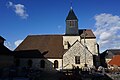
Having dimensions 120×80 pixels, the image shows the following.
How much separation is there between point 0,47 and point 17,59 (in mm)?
8902

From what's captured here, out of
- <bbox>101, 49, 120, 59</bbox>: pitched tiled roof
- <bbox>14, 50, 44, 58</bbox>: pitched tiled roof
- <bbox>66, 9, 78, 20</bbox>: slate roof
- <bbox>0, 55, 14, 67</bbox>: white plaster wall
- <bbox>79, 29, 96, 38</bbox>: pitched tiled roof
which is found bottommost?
<bbox>0, 55, 14, 67</bbox>: white plaster wall

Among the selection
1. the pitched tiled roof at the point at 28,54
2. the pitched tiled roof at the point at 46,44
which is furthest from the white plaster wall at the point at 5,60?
the pitched tiled roof at the point at 46,44

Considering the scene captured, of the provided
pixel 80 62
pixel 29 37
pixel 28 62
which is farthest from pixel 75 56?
pixel 29 37

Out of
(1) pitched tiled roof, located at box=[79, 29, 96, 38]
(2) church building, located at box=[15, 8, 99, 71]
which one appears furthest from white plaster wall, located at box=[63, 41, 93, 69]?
(1) pitched tiled roof, located at box=[79, 29, 96, 38]

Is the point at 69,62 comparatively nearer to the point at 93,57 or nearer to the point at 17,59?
the point at 93,57

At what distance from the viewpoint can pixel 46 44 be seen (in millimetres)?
44469

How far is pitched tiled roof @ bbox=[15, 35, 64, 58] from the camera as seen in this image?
1662 inches

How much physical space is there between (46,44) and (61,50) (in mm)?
3995

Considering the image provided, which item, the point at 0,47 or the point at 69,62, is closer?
the point at 0,47

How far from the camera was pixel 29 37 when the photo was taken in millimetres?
47312

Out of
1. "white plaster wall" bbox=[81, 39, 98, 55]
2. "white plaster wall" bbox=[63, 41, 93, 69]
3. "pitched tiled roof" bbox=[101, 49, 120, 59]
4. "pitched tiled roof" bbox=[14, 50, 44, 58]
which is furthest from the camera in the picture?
"pitched tiled roof" bbox=[101, 49, 120, 59]

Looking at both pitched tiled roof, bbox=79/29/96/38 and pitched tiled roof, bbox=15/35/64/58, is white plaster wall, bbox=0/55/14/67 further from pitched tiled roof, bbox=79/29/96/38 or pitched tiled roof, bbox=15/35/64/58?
pitched tiled roof, bbox=79/29/96/38

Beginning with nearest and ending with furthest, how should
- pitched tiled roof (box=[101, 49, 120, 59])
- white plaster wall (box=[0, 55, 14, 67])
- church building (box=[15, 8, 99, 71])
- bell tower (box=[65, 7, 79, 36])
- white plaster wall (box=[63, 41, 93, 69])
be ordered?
white plaster wall (box=[0, 55, 14, 67]), white plaster wall (box=[63, 41, 93, 69]), church building (box=[15, 8, 99, 71]), bell tower (box=[65, 7, 79, 36]), pitched tiled roof (box=[101, 49, 120, 59])

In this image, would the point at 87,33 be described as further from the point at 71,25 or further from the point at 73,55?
the point at 73,55
